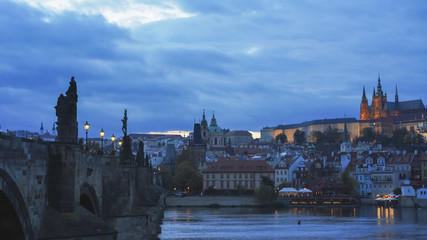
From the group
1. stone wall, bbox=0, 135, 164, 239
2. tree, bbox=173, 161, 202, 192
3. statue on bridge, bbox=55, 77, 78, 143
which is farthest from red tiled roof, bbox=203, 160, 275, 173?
statue on bridge, bbox=55, 77, 78, 143

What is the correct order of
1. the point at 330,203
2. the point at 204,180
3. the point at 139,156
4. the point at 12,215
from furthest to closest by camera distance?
the point at 204,180
the point at 330,203
the point at 139,156
the point at 12,215

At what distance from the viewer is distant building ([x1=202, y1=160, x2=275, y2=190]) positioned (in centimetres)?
13938

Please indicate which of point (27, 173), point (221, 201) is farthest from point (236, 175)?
point (27, 173)

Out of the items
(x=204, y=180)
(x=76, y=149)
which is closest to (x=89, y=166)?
(x=76, y=149)

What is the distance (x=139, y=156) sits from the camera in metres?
49.5

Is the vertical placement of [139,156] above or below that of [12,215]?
above

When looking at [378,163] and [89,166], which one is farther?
[378,163]

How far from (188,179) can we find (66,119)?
11985cm

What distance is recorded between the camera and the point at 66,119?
2381 cm

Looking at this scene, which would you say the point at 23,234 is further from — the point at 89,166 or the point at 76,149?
the point at 89,166

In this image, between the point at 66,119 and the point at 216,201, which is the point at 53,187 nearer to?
the point at 66,119

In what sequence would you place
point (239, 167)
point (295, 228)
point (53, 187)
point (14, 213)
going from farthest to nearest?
point (239, 167) < point (295, 228) < point (53, 187) < point (14, 213)

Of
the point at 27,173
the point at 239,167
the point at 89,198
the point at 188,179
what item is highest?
the point at 239,167

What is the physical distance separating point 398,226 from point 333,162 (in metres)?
97.9
